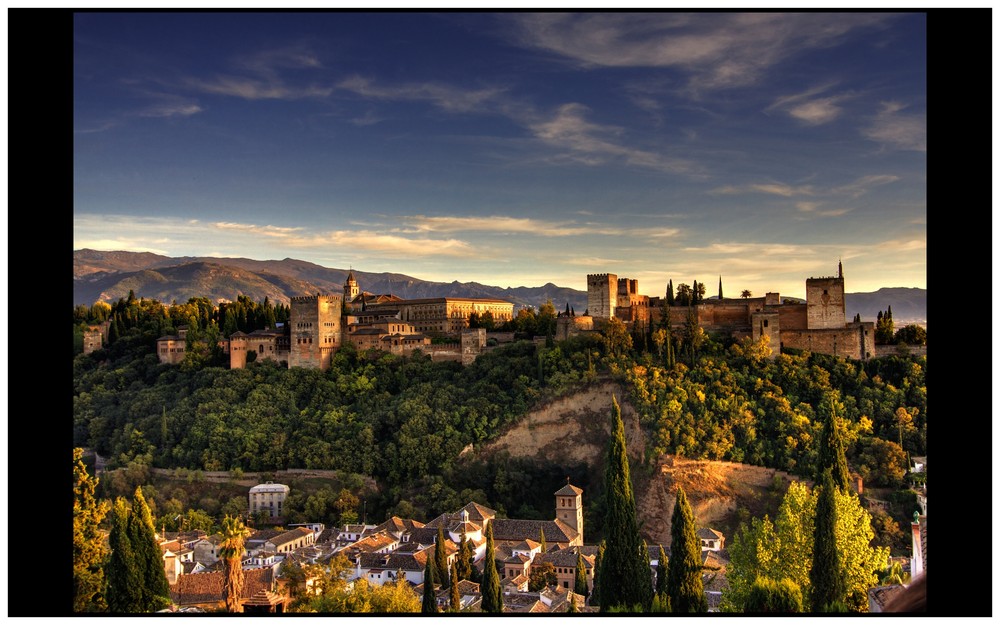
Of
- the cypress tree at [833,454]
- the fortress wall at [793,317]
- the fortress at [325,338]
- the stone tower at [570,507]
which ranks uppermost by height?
the fortress wall at [793,317]

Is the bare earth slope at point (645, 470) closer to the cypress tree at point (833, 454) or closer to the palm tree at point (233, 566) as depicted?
the cypress tree at point (833, 454)

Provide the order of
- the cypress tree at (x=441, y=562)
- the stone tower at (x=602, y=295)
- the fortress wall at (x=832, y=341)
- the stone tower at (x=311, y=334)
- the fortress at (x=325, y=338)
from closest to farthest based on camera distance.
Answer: the cypress tree at (x=441, y=562) < the fortress wall at (x=832, y=341) < the stone tower at (x=602, y=295) < the fortress at (x=325, y=338) < the stone tower at (x=311, y=334)

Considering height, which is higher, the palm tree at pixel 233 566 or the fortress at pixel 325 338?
the fortress at pixel 325 338

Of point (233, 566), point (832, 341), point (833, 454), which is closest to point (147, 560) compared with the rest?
point (233, 566)

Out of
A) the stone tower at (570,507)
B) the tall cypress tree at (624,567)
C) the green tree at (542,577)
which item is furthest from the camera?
the stone tower at (570,507)

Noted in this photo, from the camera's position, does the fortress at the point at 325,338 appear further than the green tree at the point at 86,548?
Yes

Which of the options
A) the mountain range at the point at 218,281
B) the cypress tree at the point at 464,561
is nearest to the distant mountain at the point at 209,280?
the mountain range at the point at 218,281
